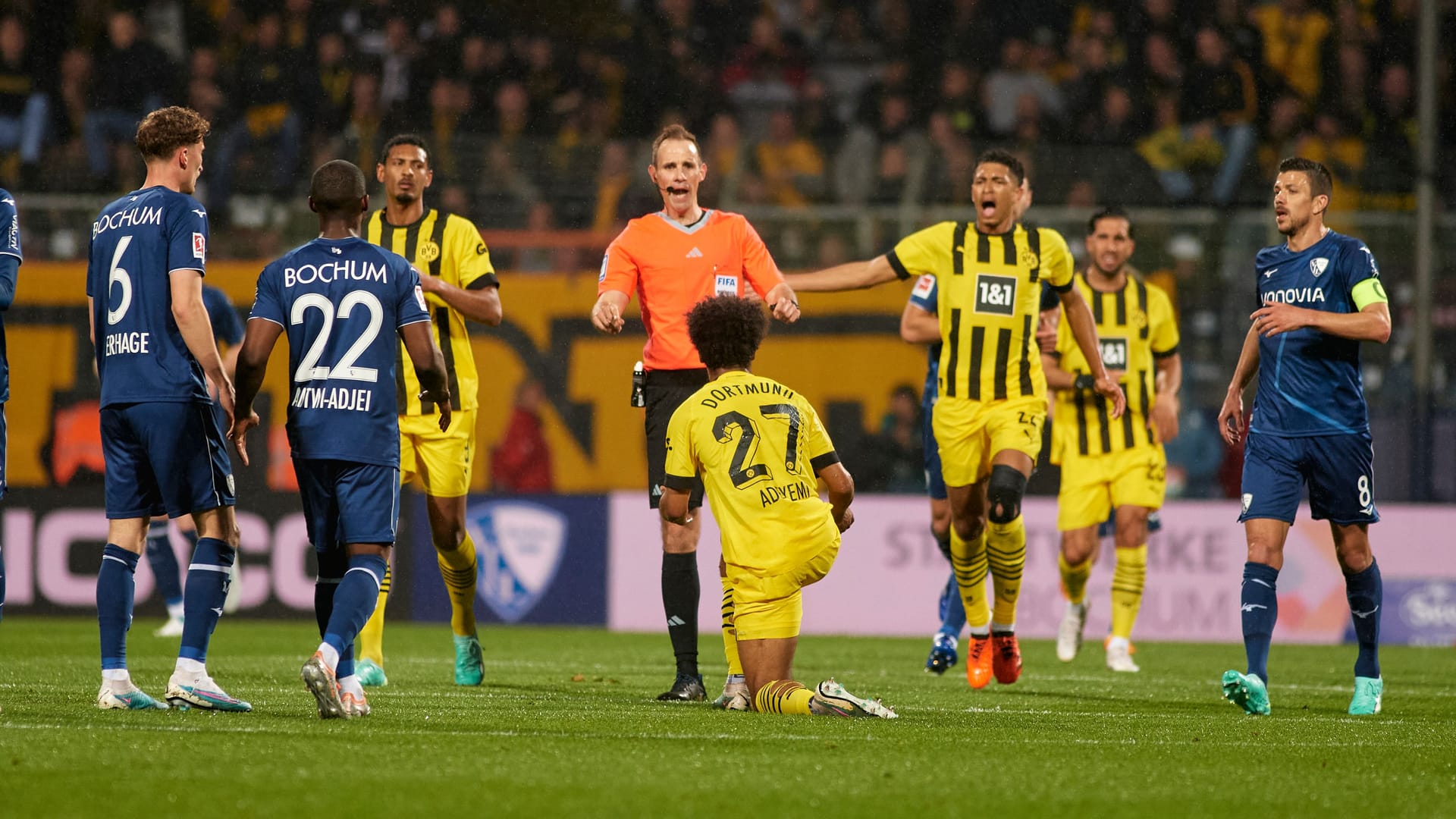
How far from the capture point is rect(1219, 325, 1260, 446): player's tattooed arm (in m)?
7.22

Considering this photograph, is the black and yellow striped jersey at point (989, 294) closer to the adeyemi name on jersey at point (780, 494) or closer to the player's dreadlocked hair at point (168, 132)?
the adeyemi name on jersey at point (780, 494)

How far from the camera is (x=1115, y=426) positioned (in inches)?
403

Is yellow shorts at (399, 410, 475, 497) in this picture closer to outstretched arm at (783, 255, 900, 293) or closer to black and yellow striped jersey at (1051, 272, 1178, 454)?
outstretched arm at (783, 255, 900, 293)

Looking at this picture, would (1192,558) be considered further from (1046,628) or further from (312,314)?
(312,314)

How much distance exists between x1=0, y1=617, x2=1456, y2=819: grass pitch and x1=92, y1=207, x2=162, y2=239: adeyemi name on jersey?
1721 mm

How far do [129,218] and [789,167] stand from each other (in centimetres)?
1042

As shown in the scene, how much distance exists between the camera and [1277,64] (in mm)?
17328

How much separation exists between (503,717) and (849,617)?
7.64 m

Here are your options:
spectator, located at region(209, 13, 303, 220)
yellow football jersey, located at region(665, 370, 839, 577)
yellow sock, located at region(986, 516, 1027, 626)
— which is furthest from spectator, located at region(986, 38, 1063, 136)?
yellow football jersey, located at region(665, 370, 839, 577)

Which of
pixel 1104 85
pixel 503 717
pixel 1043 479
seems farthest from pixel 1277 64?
pixel 503 717

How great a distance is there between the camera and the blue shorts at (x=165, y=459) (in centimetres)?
590

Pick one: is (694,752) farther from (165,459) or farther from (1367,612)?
(1367,612)

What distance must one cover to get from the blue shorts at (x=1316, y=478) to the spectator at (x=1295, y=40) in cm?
1129

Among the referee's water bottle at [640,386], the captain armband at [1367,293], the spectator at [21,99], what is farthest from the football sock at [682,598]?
the spectator at [21,99]
